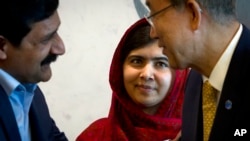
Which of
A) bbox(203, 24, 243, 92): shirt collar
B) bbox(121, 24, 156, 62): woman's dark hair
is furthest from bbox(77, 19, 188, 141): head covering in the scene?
bbox(203, 24, 243, 92): shirt collar

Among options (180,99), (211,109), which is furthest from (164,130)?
(211,109)

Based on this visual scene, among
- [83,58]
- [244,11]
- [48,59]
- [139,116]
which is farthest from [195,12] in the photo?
[83,58]

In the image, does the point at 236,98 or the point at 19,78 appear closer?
the point at 236,98

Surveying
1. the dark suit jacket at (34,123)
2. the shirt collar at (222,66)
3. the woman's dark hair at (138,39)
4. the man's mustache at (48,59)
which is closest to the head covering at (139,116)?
the woman's dark hair at (138,39)

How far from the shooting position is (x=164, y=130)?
1.53m

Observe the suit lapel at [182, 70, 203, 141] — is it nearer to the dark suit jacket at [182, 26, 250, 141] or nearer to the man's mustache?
the dark suit jacket at [182, 26, 250, 141]

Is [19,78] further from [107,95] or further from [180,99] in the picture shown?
[107,95]

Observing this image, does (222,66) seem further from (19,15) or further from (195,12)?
(19,15)

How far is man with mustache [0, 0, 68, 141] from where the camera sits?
1.03 metres

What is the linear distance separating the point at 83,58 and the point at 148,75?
654 millimetres

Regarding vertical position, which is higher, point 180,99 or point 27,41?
point 27,41

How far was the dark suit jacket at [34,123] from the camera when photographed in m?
1.04

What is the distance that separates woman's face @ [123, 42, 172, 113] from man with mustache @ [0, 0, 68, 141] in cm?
41

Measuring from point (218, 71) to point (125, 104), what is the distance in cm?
65
